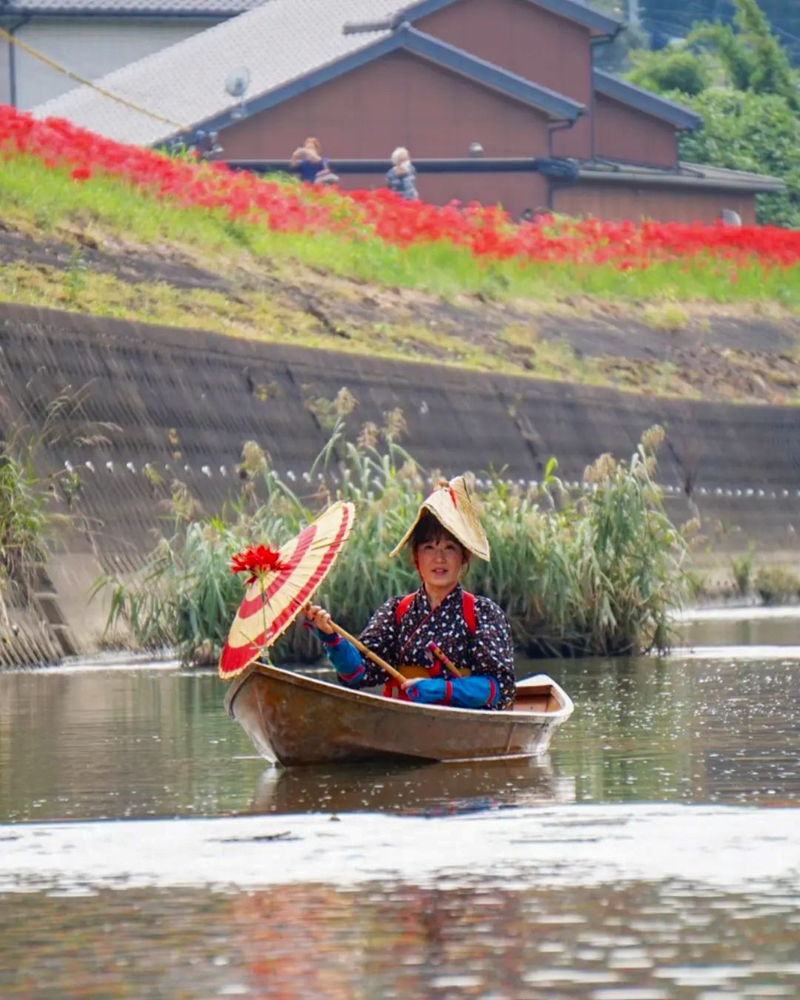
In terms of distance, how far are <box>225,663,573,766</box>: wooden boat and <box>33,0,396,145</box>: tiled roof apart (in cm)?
3636

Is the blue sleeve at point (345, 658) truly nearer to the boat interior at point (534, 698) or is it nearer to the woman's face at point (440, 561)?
the woman's face at point (440, 561)

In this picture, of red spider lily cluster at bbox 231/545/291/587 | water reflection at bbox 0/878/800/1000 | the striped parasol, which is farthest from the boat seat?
water reflection at bbox 0/878/800/1000

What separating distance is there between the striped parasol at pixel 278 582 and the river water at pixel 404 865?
0.73 metres

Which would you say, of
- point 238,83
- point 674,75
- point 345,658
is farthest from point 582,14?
point 345,658

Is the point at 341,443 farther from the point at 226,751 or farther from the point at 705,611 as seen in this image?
the point at 226,751

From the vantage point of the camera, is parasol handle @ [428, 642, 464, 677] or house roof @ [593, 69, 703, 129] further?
house roof @ [593, 69, 703, 129]

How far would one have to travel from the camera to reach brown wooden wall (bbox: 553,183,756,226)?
2087 inches

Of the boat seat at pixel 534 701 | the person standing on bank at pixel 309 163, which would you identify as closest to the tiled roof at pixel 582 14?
the person standing on bank at pixel 309 163

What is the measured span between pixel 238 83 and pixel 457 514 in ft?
118

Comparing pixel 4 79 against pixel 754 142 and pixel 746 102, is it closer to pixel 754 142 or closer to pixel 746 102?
pixel 754 142

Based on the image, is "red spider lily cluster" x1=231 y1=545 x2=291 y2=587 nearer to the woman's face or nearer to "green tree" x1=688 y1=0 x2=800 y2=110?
the woman's face

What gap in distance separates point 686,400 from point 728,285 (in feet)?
28.1

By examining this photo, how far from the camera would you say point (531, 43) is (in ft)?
184

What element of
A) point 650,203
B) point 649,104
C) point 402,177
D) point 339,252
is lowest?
point 339,252
